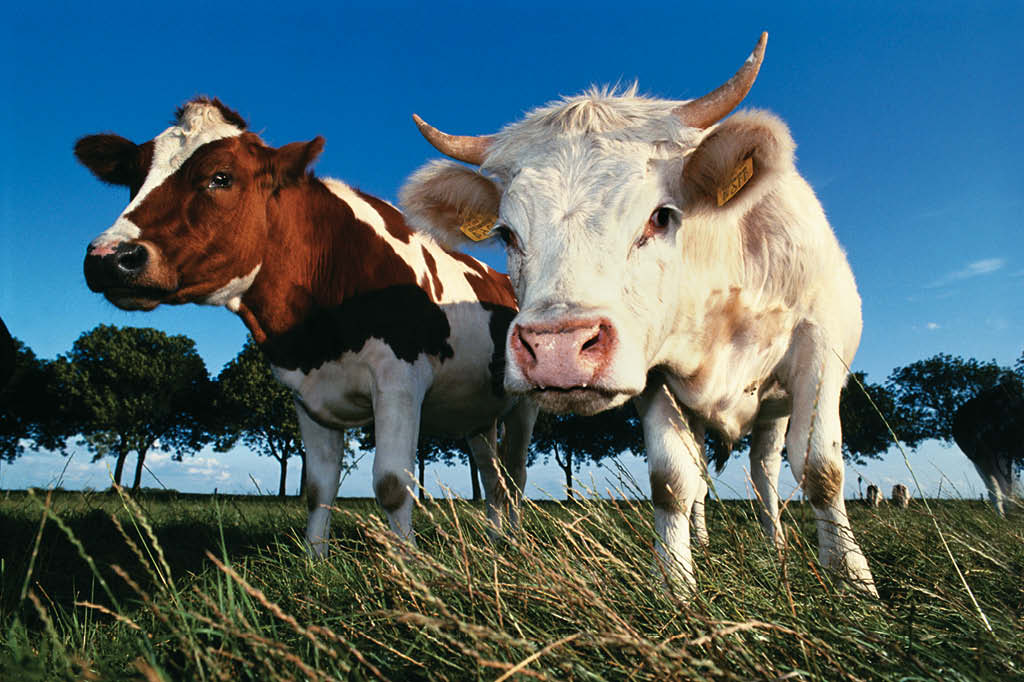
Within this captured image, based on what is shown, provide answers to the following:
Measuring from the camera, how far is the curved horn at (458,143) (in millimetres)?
4008

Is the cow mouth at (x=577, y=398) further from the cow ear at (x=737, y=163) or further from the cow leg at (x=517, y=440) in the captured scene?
the cow leg at (x=517, y=440)

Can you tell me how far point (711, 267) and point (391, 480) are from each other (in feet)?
8.27

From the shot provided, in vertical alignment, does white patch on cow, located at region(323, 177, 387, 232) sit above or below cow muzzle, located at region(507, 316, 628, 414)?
above

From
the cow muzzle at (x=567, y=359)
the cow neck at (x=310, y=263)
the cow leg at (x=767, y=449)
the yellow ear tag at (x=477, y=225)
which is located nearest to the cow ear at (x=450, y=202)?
the yellow ear tag at (x=477, y=225)

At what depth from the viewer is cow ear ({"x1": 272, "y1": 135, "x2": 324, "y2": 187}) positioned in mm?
4922

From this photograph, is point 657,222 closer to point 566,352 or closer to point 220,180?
point 566,352

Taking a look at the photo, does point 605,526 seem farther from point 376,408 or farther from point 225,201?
point 225,201

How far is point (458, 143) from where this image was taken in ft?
13.4

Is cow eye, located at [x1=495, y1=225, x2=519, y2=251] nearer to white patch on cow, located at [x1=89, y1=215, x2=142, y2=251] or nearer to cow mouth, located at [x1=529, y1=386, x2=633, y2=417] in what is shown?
cow mouth, located at [x1=529, y1=386, x2=633, y2=417]

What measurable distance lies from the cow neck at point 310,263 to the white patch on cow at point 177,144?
615 mm

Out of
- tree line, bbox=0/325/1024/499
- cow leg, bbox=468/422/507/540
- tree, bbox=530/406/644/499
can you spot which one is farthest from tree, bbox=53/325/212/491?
cow leg, bbox=468/422/507/540

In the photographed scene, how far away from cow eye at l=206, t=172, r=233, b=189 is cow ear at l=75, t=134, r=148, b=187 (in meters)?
0.73

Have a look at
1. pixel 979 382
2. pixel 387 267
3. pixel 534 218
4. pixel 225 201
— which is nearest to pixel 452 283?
pixel 387 267

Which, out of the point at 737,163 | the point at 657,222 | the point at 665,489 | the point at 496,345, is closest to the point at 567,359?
the point at 657,222
